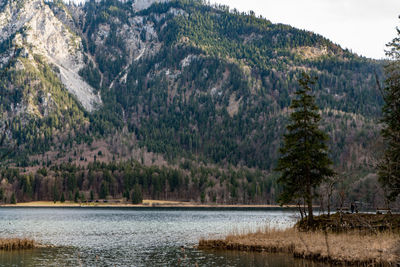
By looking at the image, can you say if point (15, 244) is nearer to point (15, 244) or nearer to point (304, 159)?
point (15, 244)

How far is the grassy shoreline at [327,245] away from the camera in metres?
36.1

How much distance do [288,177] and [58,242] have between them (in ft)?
105

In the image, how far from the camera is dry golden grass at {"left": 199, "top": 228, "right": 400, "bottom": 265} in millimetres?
36281

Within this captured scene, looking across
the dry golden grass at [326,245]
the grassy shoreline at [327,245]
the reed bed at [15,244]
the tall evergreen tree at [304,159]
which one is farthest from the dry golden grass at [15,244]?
the tall evergreen tree at [304,159]

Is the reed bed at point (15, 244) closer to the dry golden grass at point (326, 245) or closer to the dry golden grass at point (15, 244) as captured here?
the dry golden grass at point (15, 244)

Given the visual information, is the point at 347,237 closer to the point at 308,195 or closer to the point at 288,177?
the point at 308,195

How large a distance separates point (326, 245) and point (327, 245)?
35.8 feet

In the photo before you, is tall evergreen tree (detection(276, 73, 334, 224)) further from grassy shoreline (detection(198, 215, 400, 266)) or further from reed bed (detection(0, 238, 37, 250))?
reed bed (detection(0, 238, 37, 250))

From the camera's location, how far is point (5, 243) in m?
52.8

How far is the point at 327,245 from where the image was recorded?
3244 cm

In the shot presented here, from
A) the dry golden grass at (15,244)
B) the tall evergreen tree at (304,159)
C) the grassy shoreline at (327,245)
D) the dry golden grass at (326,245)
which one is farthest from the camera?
the tall evergreen tree at (304,159)

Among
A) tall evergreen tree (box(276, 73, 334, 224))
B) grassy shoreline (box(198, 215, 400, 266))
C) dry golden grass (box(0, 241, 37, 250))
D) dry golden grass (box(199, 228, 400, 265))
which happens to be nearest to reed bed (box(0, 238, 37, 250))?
dry golden grass (box(0, 241, 37, 250))

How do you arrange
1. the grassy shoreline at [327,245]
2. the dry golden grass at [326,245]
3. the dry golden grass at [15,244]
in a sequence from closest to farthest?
the grassy shoreline at [327,245], the dry golden grass at [326,245], the dry golden grass at [15,244]

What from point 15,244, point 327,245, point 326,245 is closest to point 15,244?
point 15,244
